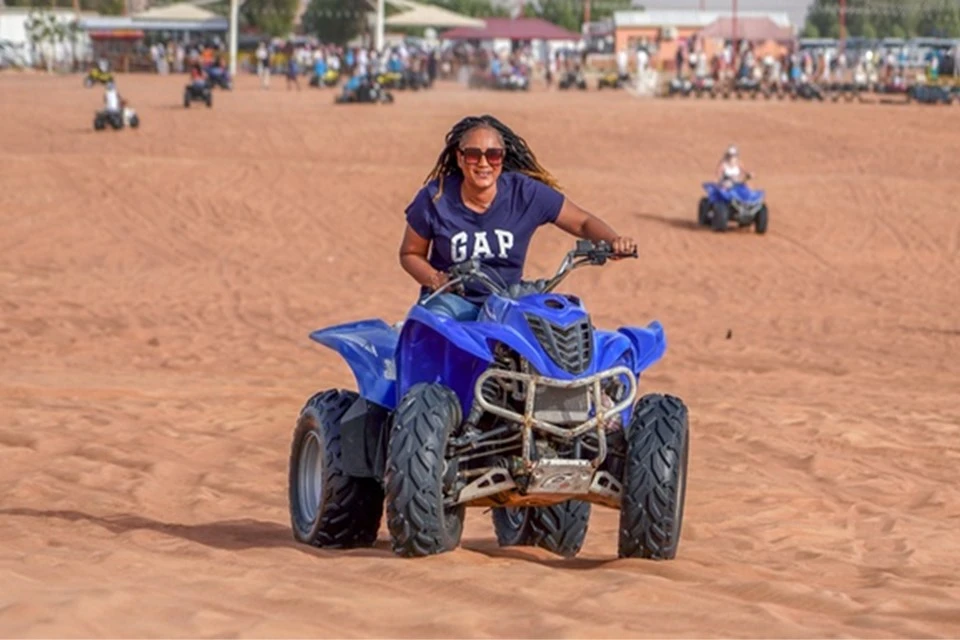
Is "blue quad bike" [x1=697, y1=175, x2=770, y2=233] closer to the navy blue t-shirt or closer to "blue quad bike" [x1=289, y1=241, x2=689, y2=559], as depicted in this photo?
the navy blue t-shirt

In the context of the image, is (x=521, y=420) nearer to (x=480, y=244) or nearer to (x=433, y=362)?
(x=433, y=362)

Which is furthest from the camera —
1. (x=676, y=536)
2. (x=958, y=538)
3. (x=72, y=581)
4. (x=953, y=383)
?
(x=953, y=383)

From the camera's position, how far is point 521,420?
6.21 m

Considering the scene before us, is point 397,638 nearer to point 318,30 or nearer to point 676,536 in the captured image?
point 676,536

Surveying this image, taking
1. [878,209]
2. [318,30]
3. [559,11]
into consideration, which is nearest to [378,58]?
[878,209]

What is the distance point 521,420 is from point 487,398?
0.20 meters

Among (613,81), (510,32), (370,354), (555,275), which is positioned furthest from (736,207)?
(510,32)

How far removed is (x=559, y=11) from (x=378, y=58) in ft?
191

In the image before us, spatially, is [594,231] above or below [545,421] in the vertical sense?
above

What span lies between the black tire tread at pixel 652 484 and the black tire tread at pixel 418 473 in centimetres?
64

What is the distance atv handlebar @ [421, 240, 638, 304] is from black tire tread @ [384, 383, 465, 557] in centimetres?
48

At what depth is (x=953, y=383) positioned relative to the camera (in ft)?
49.0

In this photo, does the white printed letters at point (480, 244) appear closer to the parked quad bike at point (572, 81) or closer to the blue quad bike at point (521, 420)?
the blue quad bike at point (521, 420)

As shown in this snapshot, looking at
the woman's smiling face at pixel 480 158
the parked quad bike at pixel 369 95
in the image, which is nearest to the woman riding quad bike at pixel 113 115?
the parked quad bike at pixel 369 95
